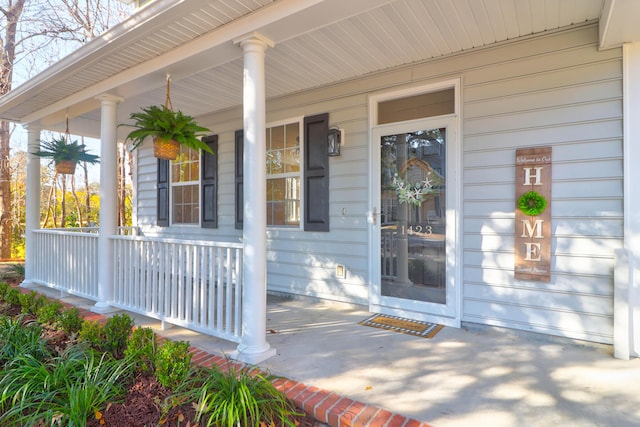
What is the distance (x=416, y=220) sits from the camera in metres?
3.52

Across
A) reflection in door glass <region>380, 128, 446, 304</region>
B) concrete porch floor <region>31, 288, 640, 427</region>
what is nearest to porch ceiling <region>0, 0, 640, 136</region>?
reflection in door glass <region>380, 128, 446, 304</region>

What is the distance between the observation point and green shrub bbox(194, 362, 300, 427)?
5.66 feet

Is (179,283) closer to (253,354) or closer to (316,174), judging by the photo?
(253,354)

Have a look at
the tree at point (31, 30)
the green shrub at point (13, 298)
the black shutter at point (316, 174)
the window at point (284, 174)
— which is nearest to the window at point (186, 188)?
the window at point (284, 174)

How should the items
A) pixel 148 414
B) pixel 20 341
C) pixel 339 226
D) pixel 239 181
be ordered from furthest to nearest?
1. pixel 239 181
2. pixel 339 226
3. pixel 20 341
4. pixel 148 414

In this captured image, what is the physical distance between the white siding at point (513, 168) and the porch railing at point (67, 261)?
315 cm

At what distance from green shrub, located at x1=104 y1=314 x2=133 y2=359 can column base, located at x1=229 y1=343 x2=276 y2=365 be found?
31.5 inches

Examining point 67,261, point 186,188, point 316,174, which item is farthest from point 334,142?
point 67,261

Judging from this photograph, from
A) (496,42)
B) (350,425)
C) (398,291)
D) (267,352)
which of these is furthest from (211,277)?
Result: (496,42)

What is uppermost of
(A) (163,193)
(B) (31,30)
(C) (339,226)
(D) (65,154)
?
(B) (31,30)

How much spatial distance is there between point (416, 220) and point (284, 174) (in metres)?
1.86

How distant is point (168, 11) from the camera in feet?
8.24

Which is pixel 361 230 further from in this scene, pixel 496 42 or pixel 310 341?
pixel 496 42

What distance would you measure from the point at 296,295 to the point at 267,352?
1.78m
